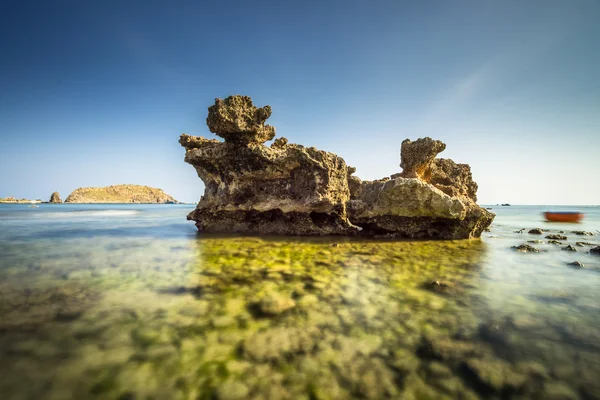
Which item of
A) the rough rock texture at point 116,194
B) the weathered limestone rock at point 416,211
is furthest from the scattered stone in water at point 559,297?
the rough rock texture at point 116,194

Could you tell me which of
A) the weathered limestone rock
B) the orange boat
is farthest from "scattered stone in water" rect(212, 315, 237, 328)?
the orange boat

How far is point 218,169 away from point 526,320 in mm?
9829

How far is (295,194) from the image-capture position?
9773 millimetres

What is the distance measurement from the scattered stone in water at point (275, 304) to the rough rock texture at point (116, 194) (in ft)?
448

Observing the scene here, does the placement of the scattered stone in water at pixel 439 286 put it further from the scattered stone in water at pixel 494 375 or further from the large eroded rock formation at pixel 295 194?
the large eroded rock formation at pixel 295 194

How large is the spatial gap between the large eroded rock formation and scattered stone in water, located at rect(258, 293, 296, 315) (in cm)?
575

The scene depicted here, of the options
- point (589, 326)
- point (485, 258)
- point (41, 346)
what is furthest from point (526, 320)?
point (41, 346)

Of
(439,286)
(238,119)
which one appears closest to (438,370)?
→ (439,286)

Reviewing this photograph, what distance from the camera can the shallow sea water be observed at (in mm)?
1919

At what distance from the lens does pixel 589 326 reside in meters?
2.88

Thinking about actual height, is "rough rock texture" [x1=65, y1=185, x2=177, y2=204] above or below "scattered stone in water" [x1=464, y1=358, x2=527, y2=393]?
above

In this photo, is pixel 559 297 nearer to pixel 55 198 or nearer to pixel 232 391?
pixel 232 391

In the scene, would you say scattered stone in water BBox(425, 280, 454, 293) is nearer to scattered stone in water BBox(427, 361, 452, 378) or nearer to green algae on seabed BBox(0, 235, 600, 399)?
green algae on seabed BBox(0, 235, 600, 399)

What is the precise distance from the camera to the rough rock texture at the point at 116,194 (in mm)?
108444
